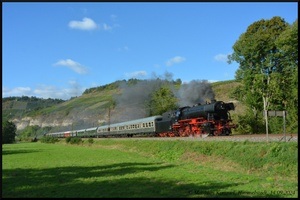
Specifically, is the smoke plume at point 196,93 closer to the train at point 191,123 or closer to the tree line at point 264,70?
the train at point 191,123

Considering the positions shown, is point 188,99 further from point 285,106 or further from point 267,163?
point 267,163

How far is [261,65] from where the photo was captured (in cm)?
4222

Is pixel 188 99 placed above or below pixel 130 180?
above

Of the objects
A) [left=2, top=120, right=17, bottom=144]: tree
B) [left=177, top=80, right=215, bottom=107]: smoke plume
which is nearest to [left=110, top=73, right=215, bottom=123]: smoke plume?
[left=177, top=80, right=215, bottom=107]: smoke plume

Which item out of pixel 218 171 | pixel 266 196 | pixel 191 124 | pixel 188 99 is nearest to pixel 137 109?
pixel 188 99

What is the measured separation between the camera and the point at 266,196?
11258 millimetres

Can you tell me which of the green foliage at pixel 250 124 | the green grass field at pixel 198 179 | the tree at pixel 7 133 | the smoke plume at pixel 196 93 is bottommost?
the tree at pixel 7 133

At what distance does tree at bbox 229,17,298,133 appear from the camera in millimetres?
38781

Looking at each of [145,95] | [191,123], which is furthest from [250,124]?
[145,95]

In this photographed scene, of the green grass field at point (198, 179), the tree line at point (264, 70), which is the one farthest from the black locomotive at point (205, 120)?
the green grass field at point (198, 179)

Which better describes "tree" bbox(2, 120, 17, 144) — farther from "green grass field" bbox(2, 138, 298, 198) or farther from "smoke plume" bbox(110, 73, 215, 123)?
"green grass field" bbox(2, 138, 298, 198)

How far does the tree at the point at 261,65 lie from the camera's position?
38.8 metres

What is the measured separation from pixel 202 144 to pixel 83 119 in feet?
443

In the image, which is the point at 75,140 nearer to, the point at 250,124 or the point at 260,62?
the point at 250,124
